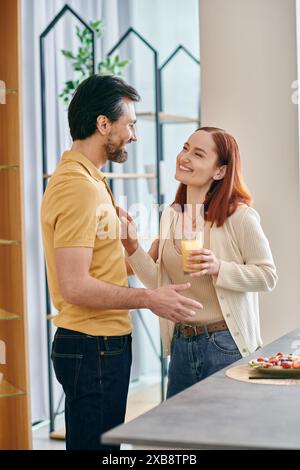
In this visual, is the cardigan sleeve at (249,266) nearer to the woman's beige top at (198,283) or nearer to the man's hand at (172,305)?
the woman's beige top at (198,283)

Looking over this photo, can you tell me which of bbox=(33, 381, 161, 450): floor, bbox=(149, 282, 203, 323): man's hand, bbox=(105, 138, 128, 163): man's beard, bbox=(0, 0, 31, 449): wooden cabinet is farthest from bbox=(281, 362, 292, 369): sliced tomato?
bbox=(33, 381, 161, 450): floor

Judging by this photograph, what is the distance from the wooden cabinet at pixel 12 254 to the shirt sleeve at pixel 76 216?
3.15 feet

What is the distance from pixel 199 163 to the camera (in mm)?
2777

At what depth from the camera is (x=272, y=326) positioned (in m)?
3.37

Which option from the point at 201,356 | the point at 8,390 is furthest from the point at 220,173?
the point at 8,390

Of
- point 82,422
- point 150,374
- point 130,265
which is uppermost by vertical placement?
point 130,265

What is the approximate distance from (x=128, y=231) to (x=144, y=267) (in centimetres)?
17

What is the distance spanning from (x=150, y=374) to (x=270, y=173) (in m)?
2.96

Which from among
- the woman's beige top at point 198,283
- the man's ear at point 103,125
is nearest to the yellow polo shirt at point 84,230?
the man's ear at point 103,125

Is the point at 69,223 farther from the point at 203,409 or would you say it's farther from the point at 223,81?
the point at 223,81

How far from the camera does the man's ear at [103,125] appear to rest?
2.50 m

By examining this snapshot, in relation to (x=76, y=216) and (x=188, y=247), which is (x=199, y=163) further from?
(x=76, y=216)

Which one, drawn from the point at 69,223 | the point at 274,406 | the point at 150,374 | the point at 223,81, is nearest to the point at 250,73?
the point at 223,81
